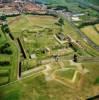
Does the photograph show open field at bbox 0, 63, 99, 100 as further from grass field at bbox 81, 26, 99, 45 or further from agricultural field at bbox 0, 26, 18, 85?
grass field at bbox 81, 26, 99, 45

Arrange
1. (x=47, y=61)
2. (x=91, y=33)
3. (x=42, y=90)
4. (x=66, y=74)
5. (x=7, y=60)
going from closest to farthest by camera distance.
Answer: (x=42, y=90) → (x=66, y=74) → (x=47, y=61) → (x=7, y=60) → (x=91, y=33)

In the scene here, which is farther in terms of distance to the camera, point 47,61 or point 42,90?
point 47,61

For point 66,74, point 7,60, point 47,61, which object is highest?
point 47,61

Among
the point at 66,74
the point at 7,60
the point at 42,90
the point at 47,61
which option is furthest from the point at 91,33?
the point at 42,90

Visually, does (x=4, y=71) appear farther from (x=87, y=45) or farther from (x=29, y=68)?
(x=87, y=45)

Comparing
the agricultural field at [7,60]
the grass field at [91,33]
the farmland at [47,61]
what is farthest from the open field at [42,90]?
the grass field at [91,33]

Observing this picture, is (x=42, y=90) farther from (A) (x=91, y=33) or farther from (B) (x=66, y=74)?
(A) (x=91, y=33)

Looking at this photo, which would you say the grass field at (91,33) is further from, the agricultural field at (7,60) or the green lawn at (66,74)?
the agricultural field at (7,60)

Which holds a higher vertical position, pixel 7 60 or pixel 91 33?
pixel 91 33

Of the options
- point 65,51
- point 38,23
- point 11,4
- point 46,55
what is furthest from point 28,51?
point 11,4

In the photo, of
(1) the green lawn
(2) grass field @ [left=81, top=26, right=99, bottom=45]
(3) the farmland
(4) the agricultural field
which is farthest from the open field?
(2) grass field @ [left=81, top=26, right=99, bottom=45]
